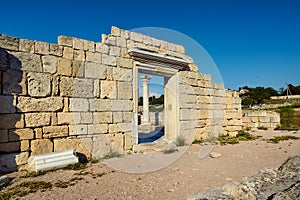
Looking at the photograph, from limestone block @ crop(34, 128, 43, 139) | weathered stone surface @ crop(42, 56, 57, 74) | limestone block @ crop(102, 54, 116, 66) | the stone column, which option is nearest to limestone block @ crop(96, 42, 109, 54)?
limestone block @ crop(102, 54, 116, 66)

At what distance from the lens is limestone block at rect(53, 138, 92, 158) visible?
537 centimetres

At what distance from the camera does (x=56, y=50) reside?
5488mm

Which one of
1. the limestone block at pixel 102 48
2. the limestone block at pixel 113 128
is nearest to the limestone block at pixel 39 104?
the limestone block at pixel 113 128

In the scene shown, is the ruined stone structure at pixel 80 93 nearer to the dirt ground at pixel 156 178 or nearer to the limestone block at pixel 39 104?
the limestone block at pixel 39 104

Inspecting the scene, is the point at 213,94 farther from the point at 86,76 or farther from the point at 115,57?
the point at 86,76

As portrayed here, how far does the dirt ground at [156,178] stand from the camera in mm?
3455

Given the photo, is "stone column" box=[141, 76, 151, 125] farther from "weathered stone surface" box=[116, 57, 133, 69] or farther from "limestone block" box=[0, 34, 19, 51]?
"limestone block" box=[0, 34, 19, 51]

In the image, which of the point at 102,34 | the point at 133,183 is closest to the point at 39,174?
the point at 133,183

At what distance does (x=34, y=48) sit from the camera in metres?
5.13

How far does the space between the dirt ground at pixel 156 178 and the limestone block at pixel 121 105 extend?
1.42m

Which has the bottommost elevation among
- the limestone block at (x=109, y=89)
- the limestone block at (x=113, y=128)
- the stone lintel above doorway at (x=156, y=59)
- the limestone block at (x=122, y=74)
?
the limestone block at (x=113, y=128)

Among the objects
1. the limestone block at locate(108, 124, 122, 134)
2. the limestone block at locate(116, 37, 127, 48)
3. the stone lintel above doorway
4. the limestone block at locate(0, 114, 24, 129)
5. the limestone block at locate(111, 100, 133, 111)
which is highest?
the limestone block at locate(116, 37, 127, 48)

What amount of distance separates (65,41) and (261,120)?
41.0 ft

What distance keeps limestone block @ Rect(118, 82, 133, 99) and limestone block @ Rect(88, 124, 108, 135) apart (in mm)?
994
